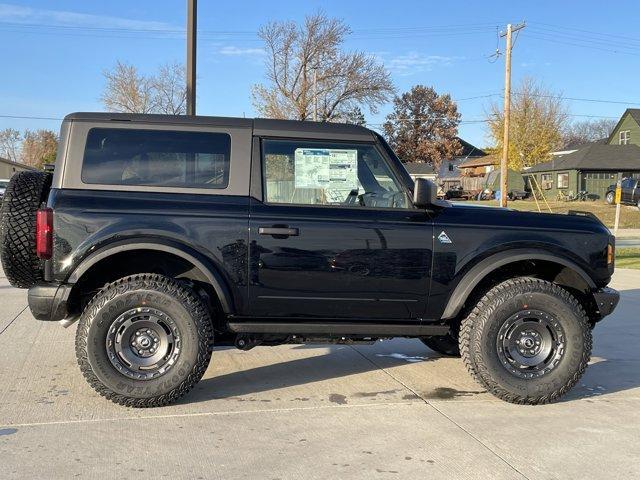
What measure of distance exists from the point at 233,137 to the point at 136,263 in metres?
1.20

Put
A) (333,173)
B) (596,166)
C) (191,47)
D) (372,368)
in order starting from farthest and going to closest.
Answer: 1. (596,166)
2. (191,47)
3. (372,368)
4. (333,173)

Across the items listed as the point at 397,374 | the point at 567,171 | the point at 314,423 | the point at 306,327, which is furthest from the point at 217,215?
the point at 567,171

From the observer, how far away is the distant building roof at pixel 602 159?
4500 cm

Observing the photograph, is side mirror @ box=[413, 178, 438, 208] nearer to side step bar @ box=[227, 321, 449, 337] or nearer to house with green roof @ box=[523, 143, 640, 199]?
side step bar @ box=[227, 321, 449, 337]

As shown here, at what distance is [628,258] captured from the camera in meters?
15.7

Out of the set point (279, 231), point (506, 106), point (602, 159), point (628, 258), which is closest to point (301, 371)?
point (279, 231)

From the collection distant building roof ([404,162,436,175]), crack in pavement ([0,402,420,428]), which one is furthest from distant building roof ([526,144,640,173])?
crack in pavement ([0,402,420,428])

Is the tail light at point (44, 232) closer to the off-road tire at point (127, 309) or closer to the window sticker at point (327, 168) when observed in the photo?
the off-road tire at point (127, 309)

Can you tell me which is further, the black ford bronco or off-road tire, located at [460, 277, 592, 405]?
off-road tire, located at [460, 277, 592, 405]

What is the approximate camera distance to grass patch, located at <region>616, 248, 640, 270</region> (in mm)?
14086

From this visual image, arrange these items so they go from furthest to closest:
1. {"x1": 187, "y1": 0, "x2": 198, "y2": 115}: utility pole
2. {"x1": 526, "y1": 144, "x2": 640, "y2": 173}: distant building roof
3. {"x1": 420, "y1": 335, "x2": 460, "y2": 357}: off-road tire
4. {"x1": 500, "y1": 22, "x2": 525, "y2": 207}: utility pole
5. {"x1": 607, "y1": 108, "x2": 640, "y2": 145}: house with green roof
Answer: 1. {"x1": 607, "y1": 108, "x2": 640, "y2": 145}: house with green roof
2. {"x1": 526, "y1": 144, "x2": 640, "y2": 173}: distant building roof
3. {"x1": 500, "y1": 22, "x2": 525, "y2": 207}: utility pole
4. {"x1": 187, "y1": 0, "x2": 198, "y2": 115}: utility pole
5. {"x1": 420, "y1": 335, "x2": 460, "y2": 357}: off-road tire

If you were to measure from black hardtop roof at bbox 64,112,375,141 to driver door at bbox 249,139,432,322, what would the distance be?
0.26 ft

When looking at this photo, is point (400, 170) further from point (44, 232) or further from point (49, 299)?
point (49, 299)

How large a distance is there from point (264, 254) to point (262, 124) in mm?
990
